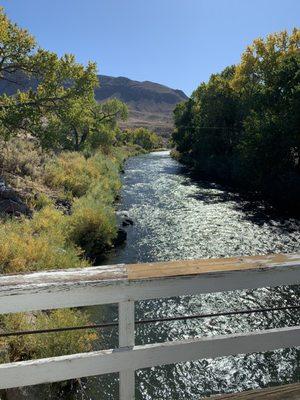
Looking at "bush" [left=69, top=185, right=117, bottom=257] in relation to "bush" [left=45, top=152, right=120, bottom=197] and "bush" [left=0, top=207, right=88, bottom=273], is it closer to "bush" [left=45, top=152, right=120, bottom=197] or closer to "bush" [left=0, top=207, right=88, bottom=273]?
"bush" [left=0, top=207, right=88, bottom=273]

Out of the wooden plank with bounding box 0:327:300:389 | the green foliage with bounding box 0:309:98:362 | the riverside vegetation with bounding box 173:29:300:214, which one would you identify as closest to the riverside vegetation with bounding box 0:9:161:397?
the green foliage with bounding box 0:309:98:362

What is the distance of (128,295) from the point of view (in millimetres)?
2383

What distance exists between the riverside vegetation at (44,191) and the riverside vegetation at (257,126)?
13.6 m

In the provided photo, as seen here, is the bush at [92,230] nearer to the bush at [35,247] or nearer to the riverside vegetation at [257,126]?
the bush at [35,247]

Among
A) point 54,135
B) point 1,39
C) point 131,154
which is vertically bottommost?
point 131,154

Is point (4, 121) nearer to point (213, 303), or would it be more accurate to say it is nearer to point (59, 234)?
point (59, 234)

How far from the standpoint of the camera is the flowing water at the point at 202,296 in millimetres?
8789

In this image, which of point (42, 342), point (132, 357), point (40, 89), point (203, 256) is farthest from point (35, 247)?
point (40, 89)

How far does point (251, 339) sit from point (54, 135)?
20.2 m

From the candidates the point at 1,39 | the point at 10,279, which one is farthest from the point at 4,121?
the point at 10,279

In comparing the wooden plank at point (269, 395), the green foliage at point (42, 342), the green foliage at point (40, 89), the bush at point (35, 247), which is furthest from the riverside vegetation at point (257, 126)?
the wooden plank at point (269, 395)

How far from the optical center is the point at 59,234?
51.6 ft

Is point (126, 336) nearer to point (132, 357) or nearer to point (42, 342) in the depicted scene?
point (132, 357)

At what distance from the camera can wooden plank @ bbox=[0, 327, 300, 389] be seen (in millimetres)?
2336
